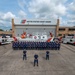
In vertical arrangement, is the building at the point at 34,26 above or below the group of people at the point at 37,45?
above

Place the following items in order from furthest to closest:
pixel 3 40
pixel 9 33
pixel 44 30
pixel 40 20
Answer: pixel 9 33 < pixel 44 30 < pixel 40 20 < pixel 3 40

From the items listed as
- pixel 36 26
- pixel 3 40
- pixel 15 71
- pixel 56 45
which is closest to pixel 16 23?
pixel 36 26

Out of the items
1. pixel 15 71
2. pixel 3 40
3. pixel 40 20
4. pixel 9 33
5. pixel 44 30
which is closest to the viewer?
pixel 15 71

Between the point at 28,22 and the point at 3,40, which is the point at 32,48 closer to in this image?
the point at 3,40

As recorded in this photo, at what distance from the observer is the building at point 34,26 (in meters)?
32.6

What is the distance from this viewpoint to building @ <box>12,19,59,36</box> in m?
32.6

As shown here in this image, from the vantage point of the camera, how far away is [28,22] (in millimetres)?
32656

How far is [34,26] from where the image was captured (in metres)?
34.1

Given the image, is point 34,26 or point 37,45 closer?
point 37,45

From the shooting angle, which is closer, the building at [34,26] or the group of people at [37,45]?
the group of people at [37,45]

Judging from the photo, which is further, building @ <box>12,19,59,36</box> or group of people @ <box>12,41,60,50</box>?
building @ <box>12,19,59,36</box>

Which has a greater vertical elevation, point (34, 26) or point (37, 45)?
point (34, 26)

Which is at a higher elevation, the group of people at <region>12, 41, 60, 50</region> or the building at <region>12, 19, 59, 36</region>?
the building at <region>12, 19, 59, 36</region>

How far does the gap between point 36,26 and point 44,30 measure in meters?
3.26
